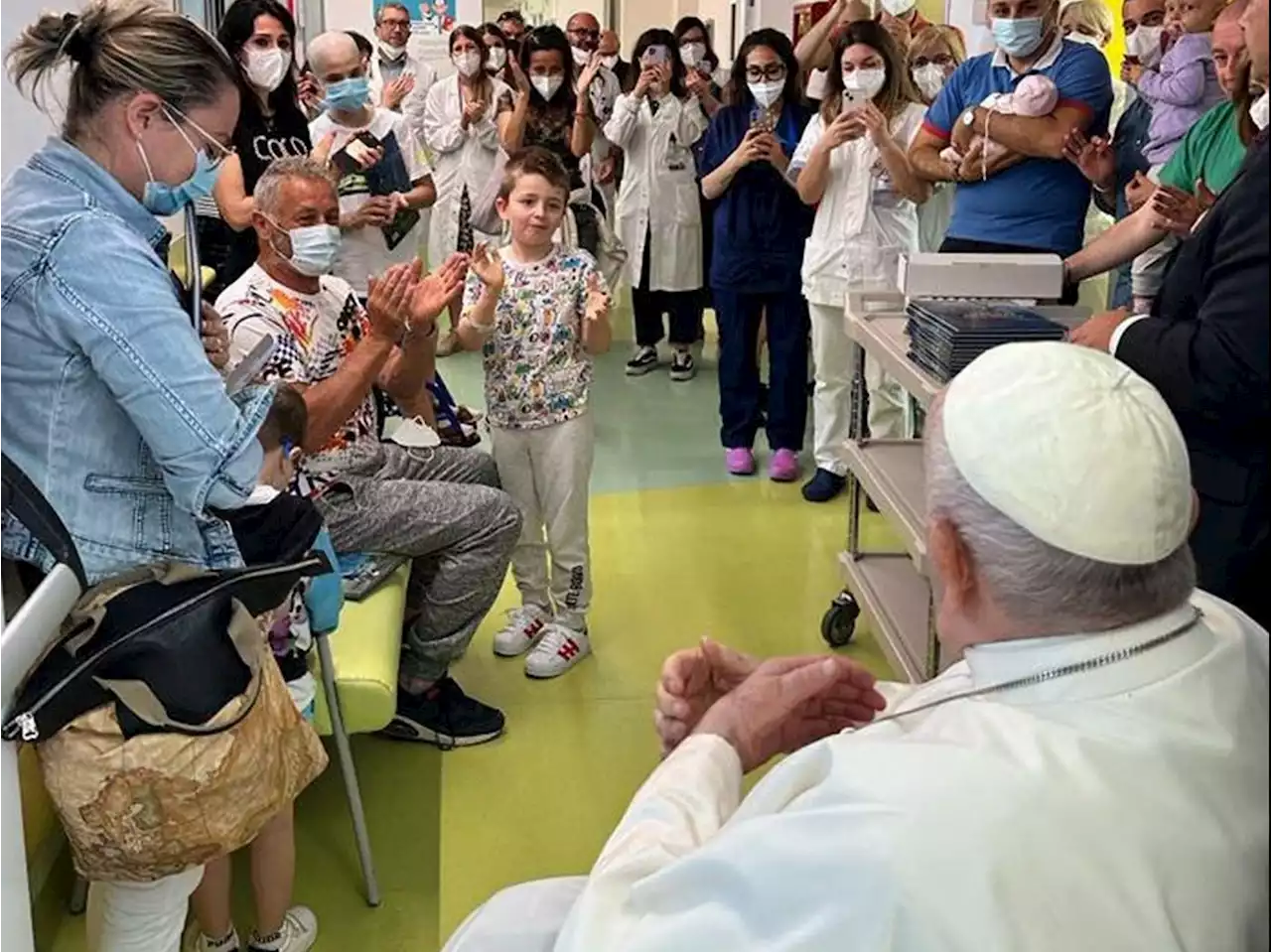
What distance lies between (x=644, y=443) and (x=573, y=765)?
8.16ft

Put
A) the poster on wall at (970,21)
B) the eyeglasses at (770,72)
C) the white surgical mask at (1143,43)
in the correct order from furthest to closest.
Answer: the poster on wall at (970,21)
the eyeglasses at (770,72)
the white surgical mask at (1143,43)

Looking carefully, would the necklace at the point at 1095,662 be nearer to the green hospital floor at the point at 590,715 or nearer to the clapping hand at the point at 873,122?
the green hospital floor at the point at 590,715

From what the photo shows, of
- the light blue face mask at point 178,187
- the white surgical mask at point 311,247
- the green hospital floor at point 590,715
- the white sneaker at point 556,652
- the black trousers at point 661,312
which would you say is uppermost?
the light blue face mask at point 178,187

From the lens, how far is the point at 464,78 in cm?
638

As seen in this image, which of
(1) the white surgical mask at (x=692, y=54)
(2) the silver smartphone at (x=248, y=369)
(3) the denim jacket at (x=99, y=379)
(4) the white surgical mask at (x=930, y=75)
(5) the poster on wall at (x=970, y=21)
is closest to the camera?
(3) the denim jacket at (x=99, y=379)

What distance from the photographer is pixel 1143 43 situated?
4.13 metres

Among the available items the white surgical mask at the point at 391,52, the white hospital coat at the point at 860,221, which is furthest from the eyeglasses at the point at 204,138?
the white surgical mask at the point at 391,52

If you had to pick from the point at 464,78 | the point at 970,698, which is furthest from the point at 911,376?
the point at 464,78

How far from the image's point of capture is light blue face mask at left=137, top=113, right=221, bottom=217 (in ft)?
5.81

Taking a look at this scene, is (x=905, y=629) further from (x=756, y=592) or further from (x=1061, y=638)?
(x=1061, y=638)

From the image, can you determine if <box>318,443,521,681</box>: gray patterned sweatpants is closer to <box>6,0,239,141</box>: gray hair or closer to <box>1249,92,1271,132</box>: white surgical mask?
<box>6,0,239,141</box>: gray hair

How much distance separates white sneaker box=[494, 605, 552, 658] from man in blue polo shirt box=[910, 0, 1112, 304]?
1526 mm

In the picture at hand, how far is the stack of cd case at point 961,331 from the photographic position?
2.28 m

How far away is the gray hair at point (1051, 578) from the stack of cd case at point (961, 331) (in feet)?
3.65
